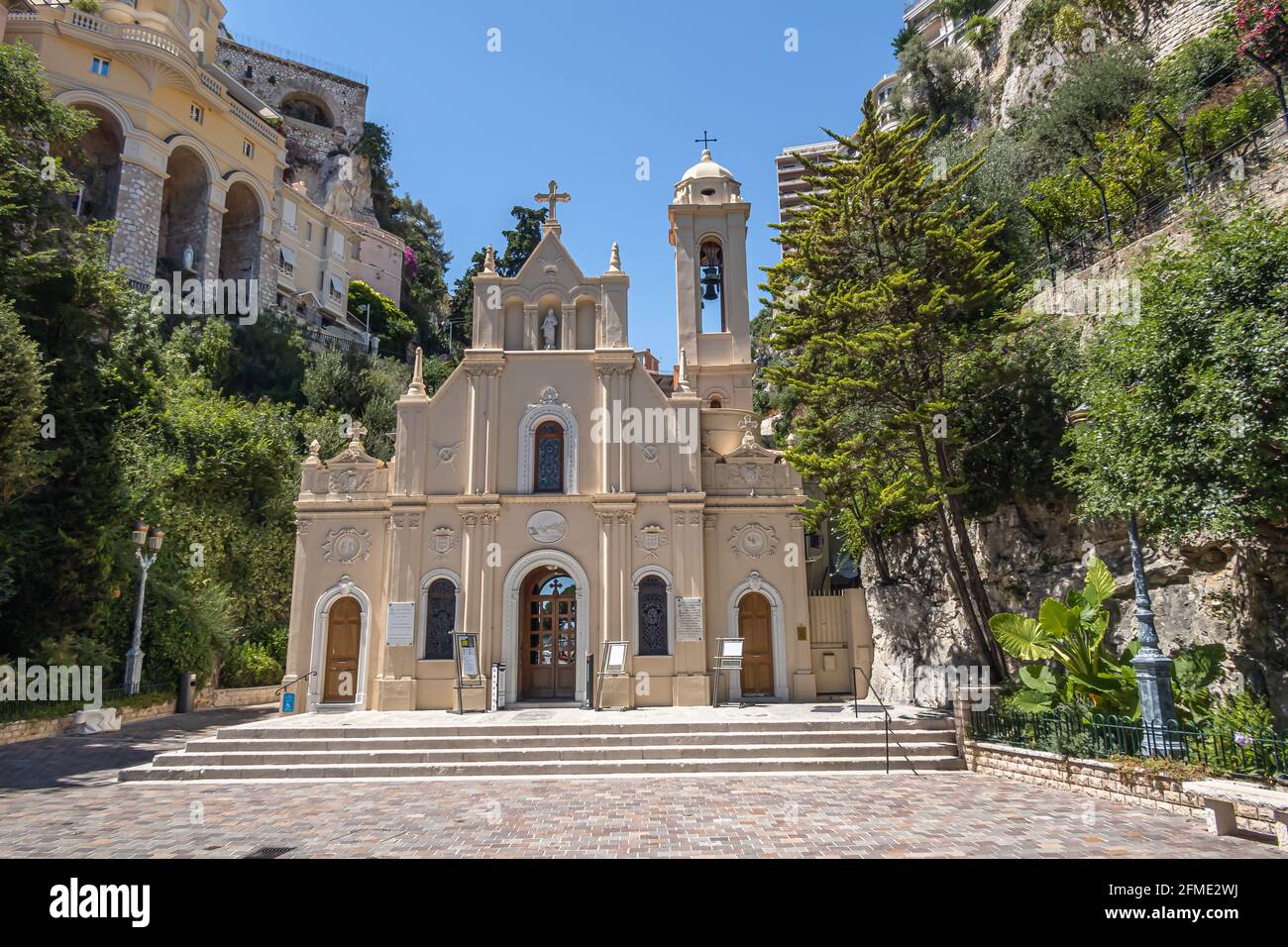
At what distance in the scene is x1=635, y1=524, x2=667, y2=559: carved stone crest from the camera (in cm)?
1984

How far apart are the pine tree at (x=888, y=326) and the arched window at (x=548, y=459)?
643cm

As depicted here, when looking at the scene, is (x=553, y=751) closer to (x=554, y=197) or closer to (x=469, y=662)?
(x=469, y=662)

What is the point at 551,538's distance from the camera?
65.6 ft

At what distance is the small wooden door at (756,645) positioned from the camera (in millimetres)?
19953

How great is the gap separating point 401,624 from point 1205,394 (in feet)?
56.3

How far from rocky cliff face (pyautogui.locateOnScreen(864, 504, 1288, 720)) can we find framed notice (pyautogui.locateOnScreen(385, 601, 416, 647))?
1299cm

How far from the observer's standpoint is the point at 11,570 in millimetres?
17234

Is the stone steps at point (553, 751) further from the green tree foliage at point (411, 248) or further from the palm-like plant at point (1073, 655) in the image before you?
the green tree foliage at point (411, 248)

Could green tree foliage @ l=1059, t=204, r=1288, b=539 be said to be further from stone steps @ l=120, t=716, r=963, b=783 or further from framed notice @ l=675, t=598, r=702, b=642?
framed notice @ l=675, t=598, r=702, b=642

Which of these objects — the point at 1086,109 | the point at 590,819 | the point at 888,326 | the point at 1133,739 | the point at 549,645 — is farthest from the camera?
the point at 1086,109

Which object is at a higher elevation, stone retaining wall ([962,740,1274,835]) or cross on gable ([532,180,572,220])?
cross on gable ([532,180,572,220])

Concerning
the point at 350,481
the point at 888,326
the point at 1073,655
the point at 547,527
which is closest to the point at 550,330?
the point at 547,527

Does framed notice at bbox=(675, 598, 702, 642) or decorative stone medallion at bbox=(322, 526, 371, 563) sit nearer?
framed notice at bbox=(675, 598, 702, 642)

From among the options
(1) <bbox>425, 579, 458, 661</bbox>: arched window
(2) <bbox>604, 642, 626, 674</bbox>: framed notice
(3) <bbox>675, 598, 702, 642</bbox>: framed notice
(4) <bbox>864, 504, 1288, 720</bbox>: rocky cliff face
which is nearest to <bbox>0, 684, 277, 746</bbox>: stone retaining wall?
(1) <bbox>425, 579, 458, 661</bbox>: arched window
